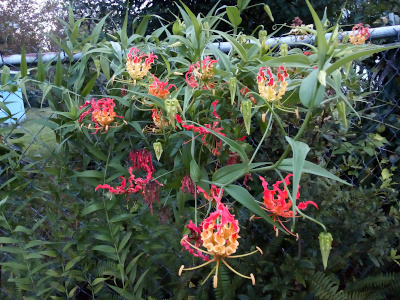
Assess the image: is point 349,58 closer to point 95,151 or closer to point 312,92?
point 312,92

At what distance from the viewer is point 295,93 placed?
70 centimetres

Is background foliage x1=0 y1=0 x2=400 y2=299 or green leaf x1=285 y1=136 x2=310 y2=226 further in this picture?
background foliage x1=0 y1=0 x2=400 y2=299

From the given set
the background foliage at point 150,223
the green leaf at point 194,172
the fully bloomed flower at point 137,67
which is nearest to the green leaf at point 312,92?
the green leaf at point 194,172

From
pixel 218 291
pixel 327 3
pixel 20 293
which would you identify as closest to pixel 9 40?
pixel 327 3

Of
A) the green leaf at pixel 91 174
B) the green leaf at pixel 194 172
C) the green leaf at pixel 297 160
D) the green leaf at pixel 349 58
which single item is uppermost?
the green leaf at pixel 349 58

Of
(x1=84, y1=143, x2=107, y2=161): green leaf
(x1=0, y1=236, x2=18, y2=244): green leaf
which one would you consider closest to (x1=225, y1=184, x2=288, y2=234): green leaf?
(x1=84, y1=143, x2=107, y2=161): green leaf

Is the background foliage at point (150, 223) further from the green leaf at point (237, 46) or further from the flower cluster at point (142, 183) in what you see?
the green leaf at point (237, 46)

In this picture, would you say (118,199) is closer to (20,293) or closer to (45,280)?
(45,280)

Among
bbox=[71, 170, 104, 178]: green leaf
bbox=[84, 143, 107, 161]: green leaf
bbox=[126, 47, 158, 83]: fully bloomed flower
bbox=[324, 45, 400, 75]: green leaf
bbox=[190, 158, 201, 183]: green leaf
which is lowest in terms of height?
bbox=[71, 170, 104, 178]: green leaf

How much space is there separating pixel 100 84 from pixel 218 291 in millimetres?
757

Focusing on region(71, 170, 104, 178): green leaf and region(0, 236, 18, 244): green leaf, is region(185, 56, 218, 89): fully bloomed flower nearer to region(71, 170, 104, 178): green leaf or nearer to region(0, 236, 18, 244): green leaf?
region(71, 170, 104, 178): green leaf

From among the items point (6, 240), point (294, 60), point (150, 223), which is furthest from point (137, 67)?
point (6, 240)

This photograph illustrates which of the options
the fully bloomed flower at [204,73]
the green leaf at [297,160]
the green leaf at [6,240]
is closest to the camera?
the green leaf at [297,160]

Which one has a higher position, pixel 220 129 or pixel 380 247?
pixel 220 129
